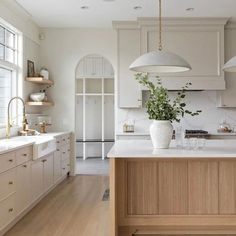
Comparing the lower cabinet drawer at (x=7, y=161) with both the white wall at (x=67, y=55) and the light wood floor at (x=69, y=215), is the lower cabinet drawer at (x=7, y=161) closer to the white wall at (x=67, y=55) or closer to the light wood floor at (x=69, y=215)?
the light wood floor at (x=69, y=215)

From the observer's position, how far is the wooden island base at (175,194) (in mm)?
2881

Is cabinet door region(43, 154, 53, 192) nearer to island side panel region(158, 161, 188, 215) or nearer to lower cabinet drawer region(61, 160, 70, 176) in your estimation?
lower cabinet drawer region(61, 160, 70, 176)

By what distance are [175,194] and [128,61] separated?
11.2ft

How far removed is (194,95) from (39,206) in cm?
344

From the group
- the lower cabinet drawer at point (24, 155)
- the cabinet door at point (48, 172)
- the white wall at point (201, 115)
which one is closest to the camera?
the lower cabinet drawer at point (24, 155)

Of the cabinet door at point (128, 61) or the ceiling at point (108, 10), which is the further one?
the cabinet door at point (128, 61)

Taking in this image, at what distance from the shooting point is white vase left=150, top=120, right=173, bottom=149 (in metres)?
A: 3.03

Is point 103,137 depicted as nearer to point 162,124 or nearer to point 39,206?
point 39,206

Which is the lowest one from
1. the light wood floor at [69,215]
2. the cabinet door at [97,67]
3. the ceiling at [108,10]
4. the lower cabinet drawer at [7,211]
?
the light wood floor at [69,215]

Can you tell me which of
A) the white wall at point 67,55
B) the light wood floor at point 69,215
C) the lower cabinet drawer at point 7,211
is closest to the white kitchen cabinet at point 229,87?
the white wall at point 67,55

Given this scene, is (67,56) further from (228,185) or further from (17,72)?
(228,185)

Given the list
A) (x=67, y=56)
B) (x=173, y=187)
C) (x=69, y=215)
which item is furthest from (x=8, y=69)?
(x=173, y=187)

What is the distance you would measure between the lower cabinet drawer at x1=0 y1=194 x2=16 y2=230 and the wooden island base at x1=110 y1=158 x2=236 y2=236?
1.10 metres

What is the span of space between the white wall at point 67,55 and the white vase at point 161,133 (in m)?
3.38
